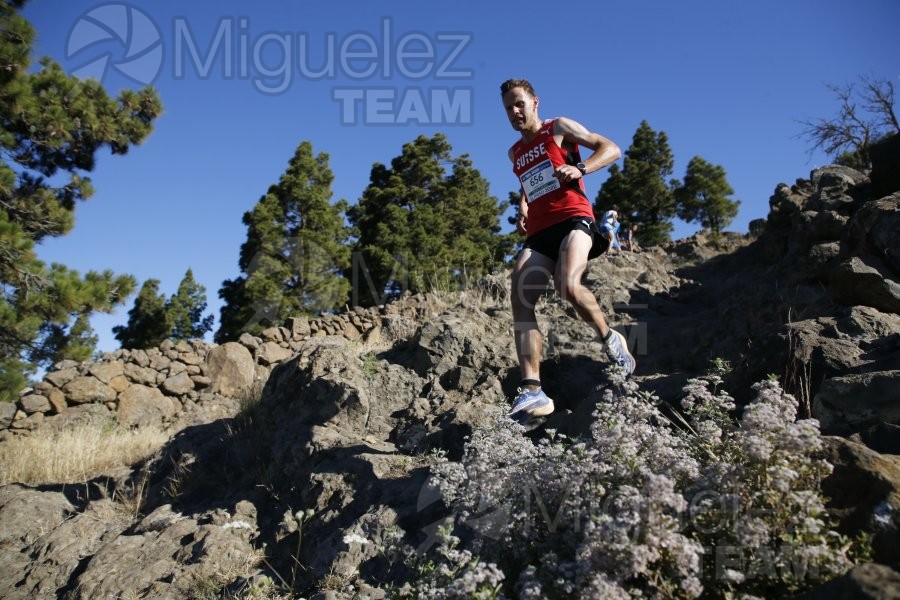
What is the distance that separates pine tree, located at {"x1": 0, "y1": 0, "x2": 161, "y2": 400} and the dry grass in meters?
2.33

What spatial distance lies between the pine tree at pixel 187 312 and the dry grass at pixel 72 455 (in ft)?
57.3

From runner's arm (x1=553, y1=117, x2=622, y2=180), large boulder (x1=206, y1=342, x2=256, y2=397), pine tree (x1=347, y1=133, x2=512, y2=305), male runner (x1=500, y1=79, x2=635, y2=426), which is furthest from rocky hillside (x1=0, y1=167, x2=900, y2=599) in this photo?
pine tree (x1=347, y1=133, x2=512, y2=305)

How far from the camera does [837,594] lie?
1463 mm

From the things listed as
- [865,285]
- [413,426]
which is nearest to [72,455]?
[413,426]

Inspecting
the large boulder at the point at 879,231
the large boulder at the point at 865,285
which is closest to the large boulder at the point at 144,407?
the large boulder at the point at 865,285

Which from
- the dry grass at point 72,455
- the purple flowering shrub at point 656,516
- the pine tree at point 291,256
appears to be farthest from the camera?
the pine tree at point 291,256

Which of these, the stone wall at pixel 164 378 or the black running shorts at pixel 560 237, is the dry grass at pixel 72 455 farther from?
the black running shorts at pixel 560 237

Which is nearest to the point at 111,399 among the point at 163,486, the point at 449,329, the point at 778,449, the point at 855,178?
the point at 163,486

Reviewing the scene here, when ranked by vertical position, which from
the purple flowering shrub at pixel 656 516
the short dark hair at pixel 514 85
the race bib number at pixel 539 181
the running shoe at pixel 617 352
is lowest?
the purple flowering shrub at pixel 656 516

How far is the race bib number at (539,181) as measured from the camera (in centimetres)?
400

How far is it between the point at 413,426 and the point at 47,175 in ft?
34.6

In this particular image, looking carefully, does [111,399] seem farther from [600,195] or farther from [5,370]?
[600,195]

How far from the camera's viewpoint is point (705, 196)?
31.8 metres

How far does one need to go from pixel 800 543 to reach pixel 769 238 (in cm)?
767
